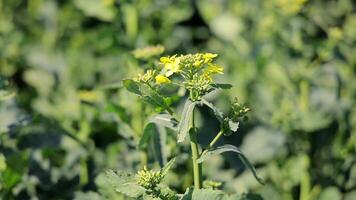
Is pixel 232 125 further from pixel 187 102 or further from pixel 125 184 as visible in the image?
pixel 125 184

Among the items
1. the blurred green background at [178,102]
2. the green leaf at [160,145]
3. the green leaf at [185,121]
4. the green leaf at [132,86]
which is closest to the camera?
the green leaf at [185,121]

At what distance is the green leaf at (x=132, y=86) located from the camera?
209 centimetres

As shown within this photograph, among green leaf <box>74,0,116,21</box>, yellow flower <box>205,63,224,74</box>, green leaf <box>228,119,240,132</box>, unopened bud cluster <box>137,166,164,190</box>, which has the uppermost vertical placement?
yellow flower <box>205,63,224,74</box>

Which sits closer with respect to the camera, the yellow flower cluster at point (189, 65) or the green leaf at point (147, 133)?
the yellow flower cluster at point (189, 65)

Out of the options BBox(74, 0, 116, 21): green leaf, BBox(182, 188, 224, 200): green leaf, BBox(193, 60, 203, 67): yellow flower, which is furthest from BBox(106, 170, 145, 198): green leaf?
BBox(74, 0, 116, 21): green leaf

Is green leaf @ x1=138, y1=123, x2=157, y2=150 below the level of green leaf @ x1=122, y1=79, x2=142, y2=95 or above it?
below

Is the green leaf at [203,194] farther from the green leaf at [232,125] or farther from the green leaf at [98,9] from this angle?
the green leaf at [98,9]

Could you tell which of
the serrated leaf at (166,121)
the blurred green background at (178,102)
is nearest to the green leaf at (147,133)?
the serrated leaf at (166,121)

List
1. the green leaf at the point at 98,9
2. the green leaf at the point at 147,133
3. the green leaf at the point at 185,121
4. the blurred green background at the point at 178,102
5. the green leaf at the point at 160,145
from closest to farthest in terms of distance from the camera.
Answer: the green leaf at the point at 185,121 → the green leaf at the point at 147,133 → the green leaf at the point at 160,145 → the blurred green background at the point at 178,102 → the green leaf at the point at 98,9

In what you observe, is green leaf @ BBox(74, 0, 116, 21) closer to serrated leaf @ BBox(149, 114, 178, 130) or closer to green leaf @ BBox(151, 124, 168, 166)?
green leaf @ BBox(151, 124, 168, 166)

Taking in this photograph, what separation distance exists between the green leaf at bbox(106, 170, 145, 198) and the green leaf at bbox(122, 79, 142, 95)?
0.80 feet

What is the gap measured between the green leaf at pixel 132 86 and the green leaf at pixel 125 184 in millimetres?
245

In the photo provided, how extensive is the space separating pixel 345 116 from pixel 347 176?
0.36m

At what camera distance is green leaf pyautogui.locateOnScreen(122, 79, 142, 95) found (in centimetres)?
209
